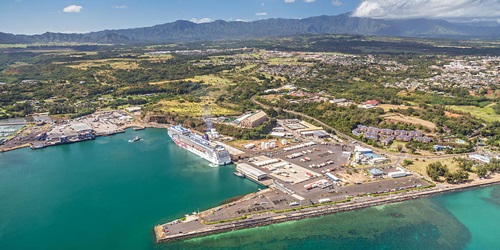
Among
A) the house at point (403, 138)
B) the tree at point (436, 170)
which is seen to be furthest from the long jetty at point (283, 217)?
the house at point (403, 138)

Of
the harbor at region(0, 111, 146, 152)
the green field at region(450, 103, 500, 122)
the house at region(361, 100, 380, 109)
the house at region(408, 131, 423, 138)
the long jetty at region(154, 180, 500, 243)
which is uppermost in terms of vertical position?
the house at region(361, 100, 380, 109)

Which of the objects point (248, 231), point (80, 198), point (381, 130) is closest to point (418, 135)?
point (381, 130)

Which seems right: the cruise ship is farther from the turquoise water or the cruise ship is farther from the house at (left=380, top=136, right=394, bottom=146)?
the house at (left=380, top=136, right=394, bottom=146)

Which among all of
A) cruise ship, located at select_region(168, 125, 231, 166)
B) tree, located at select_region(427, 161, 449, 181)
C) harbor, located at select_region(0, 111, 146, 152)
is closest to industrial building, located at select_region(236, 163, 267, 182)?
cruise ship, located at select_region(168, 125, 231, 166)

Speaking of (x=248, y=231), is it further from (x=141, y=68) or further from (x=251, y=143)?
(x=141, y=68)

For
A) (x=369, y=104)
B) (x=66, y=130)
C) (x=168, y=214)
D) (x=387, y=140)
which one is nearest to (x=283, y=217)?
(x=168, y=214)

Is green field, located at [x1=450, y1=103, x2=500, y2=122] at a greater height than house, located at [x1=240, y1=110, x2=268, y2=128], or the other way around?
house, located at [x1=240, y1=110, x2=268, y2=128]
